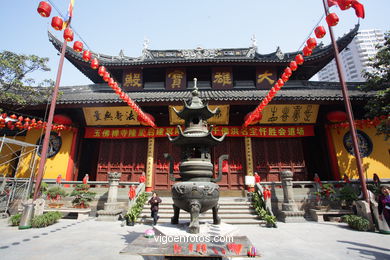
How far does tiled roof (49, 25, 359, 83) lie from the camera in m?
13.0

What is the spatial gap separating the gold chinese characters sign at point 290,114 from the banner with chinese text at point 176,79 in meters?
6.01

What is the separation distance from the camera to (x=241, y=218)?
7.64m

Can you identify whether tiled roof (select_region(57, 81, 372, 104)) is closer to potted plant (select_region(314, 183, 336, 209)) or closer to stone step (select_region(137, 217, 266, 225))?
potted plant (select_region(314, 183, 336, 209))

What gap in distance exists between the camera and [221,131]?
38.0 ft

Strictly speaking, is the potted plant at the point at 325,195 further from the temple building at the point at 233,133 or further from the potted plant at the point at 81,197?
the potted plant at the point at 81,197

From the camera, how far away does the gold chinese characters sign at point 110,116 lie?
1114 centimetres

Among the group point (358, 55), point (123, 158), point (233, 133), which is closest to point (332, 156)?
point (233, 133)

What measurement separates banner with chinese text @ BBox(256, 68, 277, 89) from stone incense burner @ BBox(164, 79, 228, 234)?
9.45 meters

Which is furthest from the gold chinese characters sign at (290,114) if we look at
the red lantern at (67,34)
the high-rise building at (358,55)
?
the high-rise building at (358,55)

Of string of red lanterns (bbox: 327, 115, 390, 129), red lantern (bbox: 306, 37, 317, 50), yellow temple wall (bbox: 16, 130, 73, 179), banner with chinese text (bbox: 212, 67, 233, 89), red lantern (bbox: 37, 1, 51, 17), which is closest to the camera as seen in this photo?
red lantern (bbox: 37, 1, 51, 17)

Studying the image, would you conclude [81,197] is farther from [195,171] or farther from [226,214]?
[195,171]

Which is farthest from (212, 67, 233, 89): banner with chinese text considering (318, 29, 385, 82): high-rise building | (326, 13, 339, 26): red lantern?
(318, 29, 385, 82): high-rise building

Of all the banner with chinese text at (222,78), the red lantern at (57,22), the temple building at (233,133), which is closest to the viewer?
the red lantern at (57,22)

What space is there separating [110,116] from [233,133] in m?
7.61
